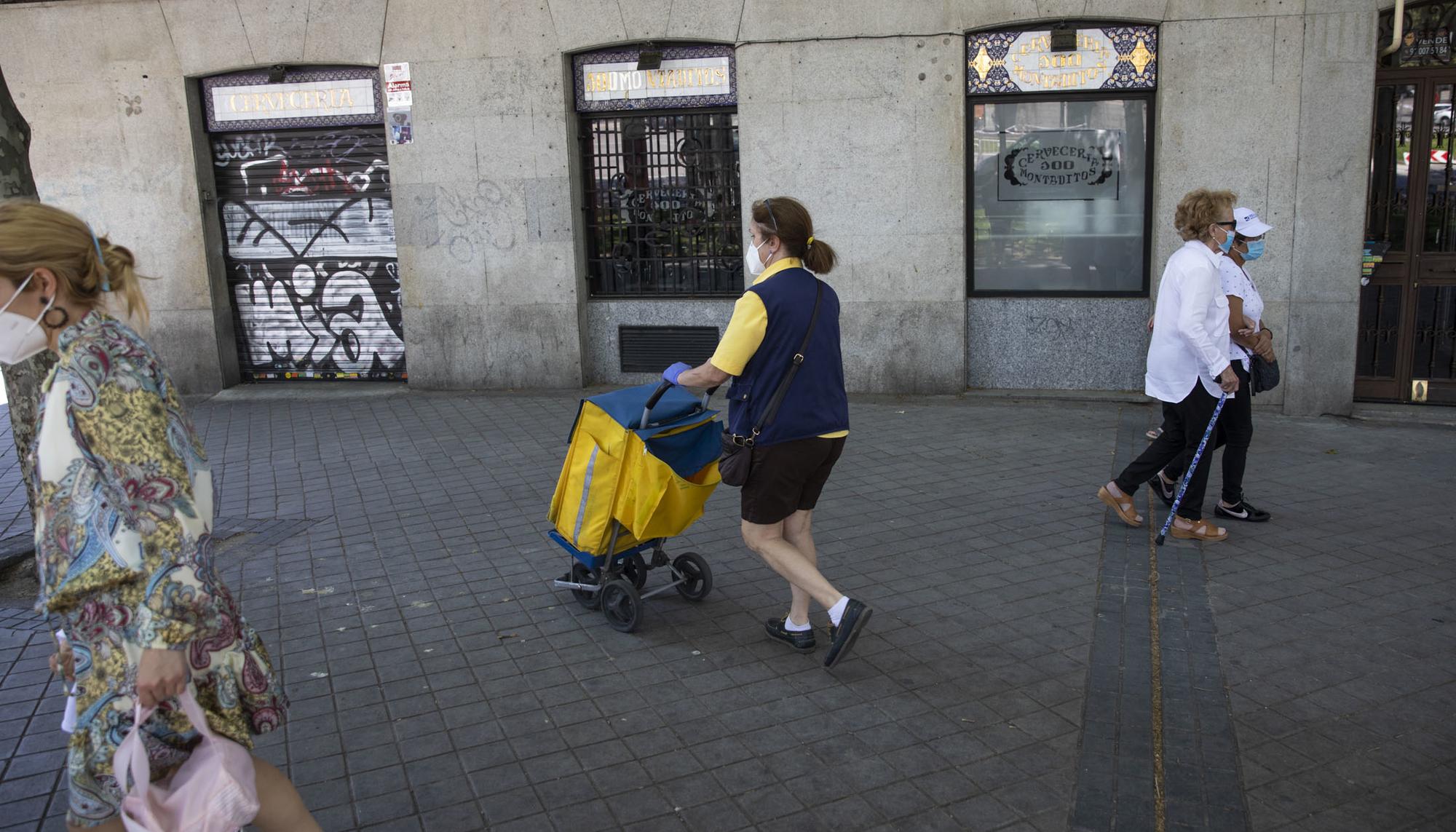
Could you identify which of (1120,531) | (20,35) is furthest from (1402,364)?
(20,35)

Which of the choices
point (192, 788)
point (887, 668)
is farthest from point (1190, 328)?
point (192, 788)

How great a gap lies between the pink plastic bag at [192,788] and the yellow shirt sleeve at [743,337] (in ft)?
7.26

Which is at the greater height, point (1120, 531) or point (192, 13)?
point (192, 13)

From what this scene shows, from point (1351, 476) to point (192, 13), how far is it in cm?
1023

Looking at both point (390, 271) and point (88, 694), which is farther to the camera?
point (390, 271)

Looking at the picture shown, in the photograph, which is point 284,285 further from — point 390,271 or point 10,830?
point 10,830

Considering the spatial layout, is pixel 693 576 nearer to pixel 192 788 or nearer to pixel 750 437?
pixel 750 437

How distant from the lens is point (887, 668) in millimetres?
4770

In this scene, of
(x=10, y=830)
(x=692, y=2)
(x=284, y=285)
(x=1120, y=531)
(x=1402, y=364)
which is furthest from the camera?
(x=284, y=285)

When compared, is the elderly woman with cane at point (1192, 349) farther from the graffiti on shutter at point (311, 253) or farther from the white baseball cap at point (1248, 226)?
the graffiti on shutter at point (311, 253)

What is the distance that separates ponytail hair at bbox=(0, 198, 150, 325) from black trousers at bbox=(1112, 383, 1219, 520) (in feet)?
16.5

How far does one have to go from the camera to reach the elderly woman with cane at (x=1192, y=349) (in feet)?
19.4

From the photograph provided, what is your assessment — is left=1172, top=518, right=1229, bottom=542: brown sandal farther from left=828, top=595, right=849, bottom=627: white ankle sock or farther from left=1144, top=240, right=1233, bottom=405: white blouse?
left=828, top=595, right=849, bottom=627: white ankle sock

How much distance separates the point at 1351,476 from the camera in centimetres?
750
